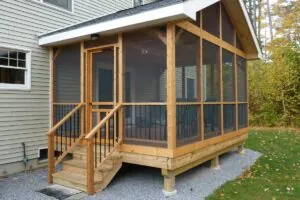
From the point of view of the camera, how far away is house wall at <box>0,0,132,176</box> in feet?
21.2

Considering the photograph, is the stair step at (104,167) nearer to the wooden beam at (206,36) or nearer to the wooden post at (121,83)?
the wooden post at (121,83)

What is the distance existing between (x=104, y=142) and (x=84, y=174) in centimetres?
79

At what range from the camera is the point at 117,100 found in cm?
588

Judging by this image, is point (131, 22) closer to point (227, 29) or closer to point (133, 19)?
point (133, 19)

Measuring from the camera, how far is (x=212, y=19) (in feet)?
23.1

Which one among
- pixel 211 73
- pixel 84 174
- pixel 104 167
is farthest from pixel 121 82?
pixel 211 73

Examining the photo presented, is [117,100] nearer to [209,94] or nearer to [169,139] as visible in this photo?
[169,139]

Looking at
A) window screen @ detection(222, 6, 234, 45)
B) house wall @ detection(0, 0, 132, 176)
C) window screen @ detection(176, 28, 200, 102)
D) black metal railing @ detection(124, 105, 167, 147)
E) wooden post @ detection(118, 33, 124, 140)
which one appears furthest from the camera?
window screen @ detection(222, 6, 234, 45)

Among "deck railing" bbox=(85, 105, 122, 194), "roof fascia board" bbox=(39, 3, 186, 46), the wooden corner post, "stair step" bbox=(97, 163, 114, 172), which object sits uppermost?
"roof fascia board" bbox=(39, 3, 186, 46)

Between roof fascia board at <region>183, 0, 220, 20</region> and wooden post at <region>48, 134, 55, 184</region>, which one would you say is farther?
wooden post at <region>48, 134, 55, 184</region>

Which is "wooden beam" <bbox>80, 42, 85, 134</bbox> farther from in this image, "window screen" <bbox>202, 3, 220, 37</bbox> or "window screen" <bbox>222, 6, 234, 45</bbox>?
"window screen" <bbox>222, 6, 234, 45</bbox>

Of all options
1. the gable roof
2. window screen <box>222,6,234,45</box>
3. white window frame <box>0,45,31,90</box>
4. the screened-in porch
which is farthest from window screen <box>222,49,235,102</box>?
white window frame <box>0,45,31,90</box>

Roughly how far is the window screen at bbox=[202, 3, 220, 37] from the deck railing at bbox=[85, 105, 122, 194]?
2.86 metres

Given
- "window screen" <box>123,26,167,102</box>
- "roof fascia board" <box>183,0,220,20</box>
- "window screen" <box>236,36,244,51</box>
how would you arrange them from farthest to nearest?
"window screen" <box>236,36,244,51</box>
"window screen" <box>123,26,167,102</box>
"roof fascia board" <box>183,0,220,20</box>
